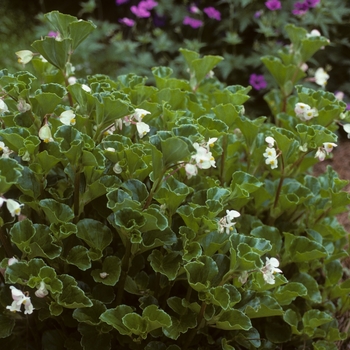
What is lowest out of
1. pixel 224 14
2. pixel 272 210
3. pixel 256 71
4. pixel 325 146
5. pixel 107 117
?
pixel 256 71

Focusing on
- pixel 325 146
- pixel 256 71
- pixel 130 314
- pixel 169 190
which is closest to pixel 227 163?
pixel 325 146

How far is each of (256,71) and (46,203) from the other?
2487 mm

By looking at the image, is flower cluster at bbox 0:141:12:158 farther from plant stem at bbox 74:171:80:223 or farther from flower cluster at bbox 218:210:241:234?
flower cluster at bbox 218:210:241:234

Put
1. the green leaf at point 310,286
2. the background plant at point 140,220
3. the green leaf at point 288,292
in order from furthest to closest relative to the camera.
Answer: the green leaf at point 310,286, the green leaf at point 288,292, the background plant at point 140,220

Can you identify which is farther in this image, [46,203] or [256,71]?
[256,71]

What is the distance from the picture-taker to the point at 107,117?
A: 1211mm

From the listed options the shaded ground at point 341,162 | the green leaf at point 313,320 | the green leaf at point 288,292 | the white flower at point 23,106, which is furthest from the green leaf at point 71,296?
the shaded ground at point 341,162

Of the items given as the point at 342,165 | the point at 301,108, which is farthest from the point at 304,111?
the point at 342,165

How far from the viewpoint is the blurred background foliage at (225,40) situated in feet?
10.5

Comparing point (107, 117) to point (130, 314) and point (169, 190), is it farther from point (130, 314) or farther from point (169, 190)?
point (130, 314)

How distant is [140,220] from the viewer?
3.61 feet

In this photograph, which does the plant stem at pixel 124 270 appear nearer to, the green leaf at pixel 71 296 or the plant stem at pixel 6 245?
the green leaf at pixel 71 296

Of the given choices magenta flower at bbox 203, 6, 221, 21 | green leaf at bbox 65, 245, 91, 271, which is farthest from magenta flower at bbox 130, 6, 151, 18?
green leaf at bbox 65, 245, 91, 271

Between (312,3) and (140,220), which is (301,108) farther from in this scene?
(312,3)
